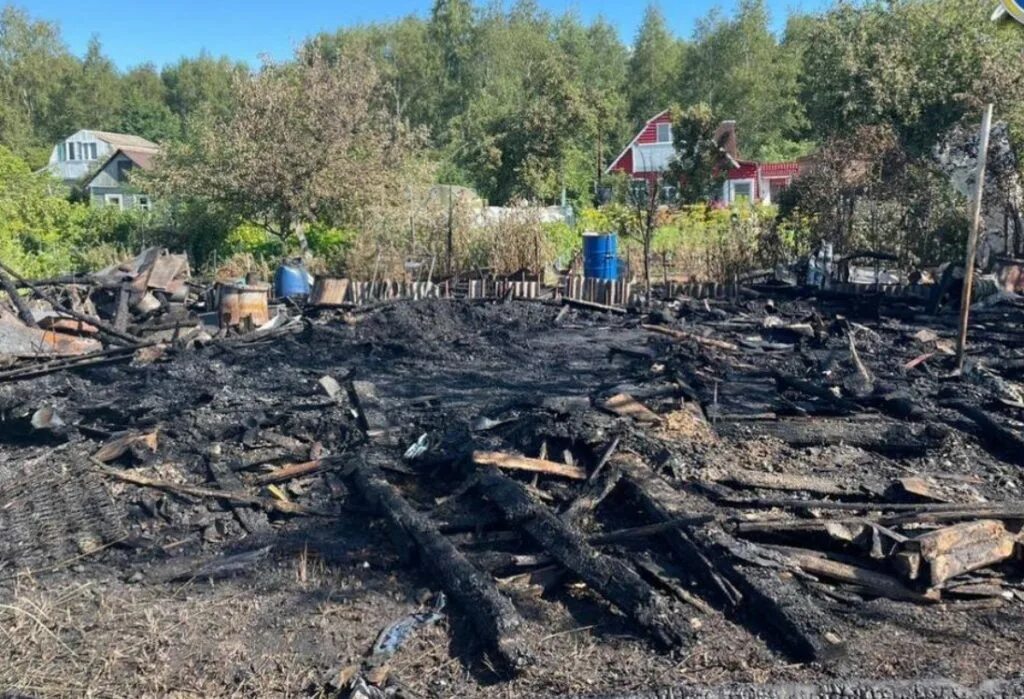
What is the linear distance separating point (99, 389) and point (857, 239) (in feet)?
46.3

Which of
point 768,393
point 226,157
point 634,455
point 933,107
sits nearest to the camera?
point 634,455

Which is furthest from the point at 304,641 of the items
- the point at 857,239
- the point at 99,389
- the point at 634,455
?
the point at 857,239

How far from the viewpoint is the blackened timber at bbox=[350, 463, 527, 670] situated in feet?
12.5

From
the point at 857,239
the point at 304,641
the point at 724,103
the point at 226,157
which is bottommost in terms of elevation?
the point at 304,641

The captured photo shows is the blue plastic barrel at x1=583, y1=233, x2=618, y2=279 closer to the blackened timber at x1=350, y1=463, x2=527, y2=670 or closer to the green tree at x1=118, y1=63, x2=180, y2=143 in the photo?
the blackened timber at x1=350, y1=463, x2=527, y2=670

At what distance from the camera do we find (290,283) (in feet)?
53.4

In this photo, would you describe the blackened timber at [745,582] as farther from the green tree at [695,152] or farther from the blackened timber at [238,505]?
the green tree at [695,152]

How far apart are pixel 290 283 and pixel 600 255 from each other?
599 cm

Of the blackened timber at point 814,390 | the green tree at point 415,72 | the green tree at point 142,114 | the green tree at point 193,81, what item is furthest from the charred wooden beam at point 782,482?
the green tree at point 193,81

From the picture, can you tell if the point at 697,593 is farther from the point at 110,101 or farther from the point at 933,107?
the point at 110,101

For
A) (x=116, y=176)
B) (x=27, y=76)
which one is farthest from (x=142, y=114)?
(x=116, y=176)

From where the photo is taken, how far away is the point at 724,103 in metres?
57.0

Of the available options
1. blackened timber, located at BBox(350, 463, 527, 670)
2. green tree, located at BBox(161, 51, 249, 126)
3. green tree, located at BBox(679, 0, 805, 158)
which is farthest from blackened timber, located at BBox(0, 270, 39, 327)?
green tree, located at BBox(161, 51, 249, 126)

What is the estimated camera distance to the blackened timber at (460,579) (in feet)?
12.5
